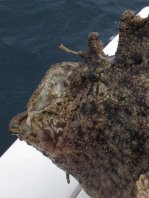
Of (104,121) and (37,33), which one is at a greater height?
(104,121)

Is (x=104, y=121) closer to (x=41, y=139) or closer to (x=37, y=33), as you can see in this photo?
(x=41, y=139)

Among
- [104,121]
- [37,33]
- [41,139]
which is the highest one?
[104,121]

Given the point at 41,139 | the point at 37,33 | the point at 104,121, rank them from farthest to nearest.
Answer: the point at 37,33, the point at 41,139, the point at 104,121

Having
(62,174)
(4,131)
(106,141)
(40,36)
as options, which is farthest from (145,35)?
(40,36)

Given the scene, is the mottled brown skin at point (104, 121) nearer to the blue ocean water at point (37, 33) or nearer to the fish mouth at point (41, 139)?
the fish mouth at point (41, 139)

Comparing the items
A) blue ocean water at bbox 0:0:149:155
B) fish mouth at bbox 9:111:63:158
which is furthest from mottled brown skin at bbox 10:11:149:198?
blue ocean water at bbox 0:0:149:155

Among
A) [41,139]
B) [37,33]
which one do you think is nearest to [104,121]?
[41,139]
